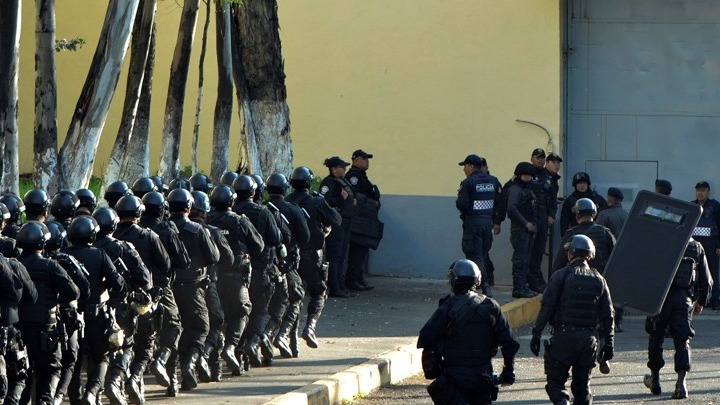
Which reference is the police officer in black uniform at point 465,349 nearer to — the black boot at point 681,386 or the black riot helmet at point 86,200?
the black boot at point 681,386

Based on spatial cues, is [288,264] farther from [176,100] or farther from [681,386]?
[176,100]

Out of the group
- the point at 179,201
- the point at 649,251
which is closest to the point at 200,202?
the point at 179,201

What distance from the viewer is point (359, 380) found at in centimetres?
1189

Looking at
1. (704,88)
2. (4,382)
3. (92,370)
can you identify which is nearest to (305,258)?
(92,370)

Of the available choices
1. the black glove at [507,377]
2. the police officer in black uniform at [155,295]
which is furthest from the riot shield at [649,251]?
the police officer in black uniform at [155,295]

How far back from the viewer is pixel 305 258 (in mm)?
13734

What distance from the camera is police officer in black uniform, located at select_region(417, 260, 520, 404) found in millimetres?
8812

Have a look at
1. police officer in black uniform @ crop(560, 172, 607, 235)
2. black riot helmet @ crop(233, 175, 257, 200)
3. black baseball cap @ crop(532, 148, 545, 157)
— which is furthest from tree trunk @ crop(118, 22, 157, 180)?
police officer in black uniform @ crop(560, 172, 607, 235)

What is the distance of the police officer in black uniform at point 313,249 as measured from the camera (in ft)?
44.5

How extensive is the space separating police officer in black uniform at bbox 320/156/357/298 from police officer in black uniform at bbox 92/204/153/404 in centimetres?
692

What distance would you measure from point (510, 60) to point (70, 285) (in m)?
11.9

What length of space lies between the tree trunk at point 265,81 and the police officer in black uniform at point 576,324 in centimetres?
752

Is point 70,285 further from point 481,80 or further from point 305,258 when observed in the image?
point 481,80

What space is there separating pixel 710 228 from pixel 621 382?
Answer: 22.0ft
